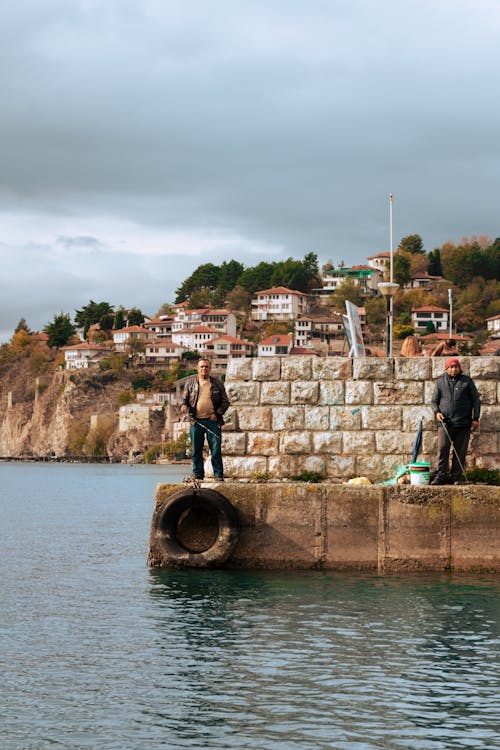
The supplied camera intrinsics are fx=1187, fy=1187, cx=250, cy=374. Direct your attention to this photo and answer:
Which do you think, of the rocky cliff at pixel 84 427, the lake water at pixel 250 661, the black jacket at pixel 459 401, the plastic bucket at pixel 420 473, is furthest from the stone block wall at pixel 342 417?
the rocky cliff at pixel 84 427

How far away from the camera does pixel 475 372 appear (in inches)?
606

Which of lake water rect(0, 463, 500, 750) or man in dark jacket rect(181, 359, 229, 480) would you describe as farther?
man in dark jacket rect(181, 359, 229, 480)

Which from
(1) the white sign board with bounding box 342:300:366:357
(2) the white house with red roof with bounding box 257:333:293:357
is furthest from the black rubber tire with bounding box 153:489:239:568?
(2) the white house with red roof with bounding box 257:333:293:357

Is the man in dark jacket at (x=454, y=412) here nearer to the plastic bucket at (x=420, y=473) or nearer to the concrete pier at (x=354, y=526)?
the plastic bucket at (x=420, y=473)

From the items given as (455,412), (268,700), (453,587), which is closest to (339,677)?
(268,700)

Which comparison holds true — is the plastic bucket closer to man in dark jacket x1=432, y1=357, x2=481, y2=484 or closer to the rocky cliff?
man in dark jacket x1=432, y1=357, x2=481, y2=484

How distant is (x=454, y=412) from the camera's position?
1446 cm

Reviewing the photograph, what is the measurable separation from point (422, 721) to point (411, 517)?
577 centimetres

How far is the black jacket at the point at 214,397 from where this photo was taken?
49.7 feet

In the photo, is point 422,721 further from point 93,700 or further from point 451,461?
point 451,461

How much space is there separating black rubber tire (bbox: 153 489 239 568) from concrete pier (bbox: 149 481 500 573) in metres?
0.02

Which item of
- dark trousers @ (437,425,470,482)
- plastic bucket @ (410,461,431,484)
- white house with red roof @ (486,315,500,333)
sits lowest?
plastic bucket @ (410,461,431,484)

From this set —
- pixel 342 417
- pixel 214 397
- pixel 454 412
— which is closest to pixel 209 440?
pixel 214 397

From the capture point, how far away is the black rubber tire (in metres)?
14.2
